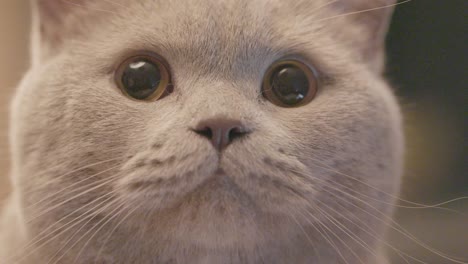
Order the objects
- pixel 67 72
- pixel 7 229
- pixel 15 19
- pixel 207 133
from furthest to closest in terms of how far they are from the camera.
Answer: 1. pixel 15 19
2. pixel 7 229
3. pixel 67 72
4. pixel 207 133

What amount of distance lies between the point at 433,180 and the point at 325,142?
0.75 meters

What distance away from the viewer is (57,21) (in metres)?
0.93

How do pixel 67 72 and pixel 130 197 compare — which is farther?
pixel 67 72

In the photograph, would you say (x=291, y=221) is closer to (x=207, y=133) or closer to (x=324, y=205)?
(x=324, y=205)

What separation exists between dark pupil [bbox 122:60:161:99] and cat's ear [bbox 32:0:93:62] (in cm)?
15

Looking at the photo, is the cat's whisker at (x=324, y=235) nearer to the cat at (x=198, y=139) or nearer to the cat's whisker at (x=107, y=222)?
the cat at (x=198, y=139)

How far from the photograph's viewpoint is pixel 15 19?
1.65m

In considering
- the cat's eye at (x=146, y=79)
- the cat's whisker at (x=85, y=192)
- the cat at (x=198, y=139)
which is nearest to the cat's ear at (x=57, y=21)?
the cat at (x=198, y=139)

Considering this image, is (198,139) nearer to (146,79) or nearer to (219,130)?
(219,130)

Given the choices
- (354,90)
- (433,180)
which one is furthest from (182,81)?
(433,180)

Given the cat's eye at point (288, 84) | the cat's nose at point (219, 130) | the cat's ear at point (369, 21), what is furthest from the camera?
the cat's ear at point (369, 21)

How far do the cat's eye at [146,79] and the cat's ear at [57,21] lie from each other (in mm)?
147

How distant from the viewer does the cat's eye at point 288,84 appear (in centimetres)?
84

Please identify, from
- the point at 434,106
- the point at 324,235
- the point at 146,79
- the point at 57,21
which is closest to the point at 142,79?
the point at 146,79
